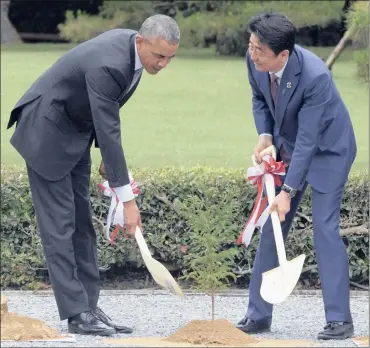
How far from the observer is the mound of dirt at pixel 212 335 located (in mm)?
4570

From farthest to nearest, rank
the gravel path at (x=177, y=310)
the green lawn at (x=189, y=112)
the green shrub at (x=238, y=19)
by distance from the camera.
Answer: the green shrub at (x=238, y=19) → the green lawn at (x=189, y=112) → the gravel path at (x=177, y=310)

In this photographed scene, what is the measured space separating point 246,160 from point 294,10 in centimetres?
754

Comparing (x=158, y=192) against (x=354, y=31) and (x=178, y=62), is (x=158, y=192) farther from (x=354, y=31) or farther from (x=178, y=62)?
(x=178, y=62)

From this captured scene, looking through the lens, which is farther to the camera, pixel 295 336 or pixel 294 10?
pixel 294 10

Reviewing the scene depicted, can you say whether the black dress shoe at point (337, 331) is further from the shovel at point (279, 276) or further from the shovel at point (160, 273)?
the shovel at point (160, 273)

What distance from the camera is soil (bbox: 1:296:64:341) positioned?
4.52 m

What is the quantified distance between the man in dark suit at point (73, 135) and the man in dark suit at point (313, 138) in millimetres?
537

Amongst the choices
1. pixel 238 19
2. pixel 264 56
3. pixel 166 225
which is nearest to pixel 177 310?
pixel 166 225

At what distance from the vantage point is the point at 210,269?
15.5 ft

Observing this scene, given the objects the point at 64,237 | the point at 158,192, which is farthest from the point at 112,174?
the point at 158,192

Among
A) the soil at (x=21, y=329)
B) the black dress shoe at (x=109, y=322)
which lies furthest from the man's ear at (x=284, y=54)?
the soil at (x=21, y=329)

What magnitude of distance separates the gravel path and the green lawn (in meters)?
1.71

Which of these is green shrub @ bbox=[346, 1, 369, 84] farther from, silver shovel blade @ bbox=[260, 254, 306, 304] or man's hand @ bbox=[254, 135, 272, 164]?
silver shovel blade @ bbox=[260, 254, 306, 304]

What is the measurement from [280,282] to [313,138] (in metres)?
0.65
